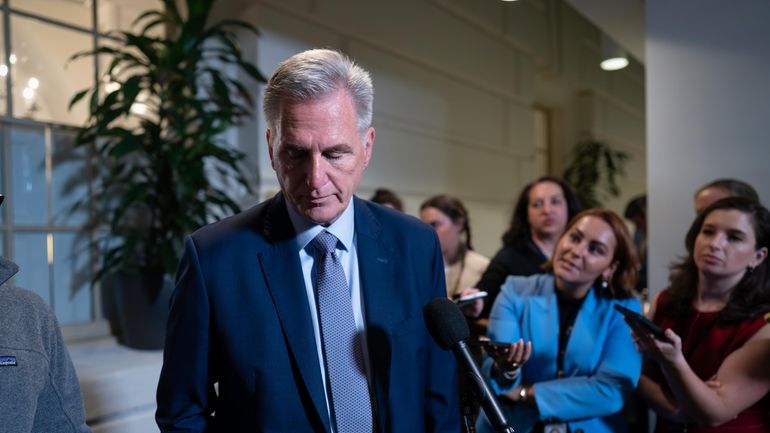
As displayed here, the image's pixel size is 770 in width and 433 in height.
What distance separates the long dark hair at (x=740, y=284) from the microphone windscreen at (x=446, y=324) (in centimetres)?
118

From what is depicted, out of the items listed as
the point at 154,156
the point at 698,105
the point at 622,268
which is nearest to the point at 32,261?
the point at 154,156

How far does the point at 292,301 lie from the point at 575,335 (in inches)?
42.4

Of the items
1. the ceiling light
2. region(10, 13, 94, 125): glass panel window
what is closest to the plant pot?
region(10, 13, 94, 125): glass panel window

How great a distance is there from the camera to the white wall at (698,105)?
264cm

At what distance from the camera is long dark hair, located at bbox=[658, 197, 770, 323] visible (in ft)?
5.43

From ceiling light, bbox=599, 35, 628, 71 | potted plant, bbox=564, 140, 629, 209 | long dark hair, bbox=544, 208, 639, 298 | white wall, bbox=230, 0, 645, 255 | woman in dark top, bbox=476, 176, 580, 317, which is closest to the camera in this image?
long dark hair, bbox=544, 208, 639, 298

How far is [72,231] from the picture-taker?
2.55 meters

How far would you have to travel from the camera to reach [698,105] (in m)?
2.77

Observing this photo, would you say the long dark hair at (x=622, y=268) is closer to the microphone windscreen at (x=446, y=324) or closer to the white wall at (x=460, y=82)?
the microphone windscreen at (x=446, y=324)

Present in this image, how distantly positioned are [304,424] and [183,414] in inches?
8.3

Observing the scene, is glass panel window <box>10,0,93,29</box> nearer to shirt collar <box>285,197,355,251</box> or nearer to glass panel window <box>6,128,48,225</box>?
glass panel window <box>6,128,48,225</box>

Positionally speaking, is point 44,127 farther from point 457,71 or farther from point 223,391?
point 457,71

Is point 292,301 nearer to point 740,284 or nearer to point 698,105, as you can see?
point 740,284

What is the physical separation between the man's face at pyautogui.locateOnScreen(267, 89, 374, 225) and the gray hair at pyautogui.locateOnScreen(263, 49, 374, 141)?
1cm
